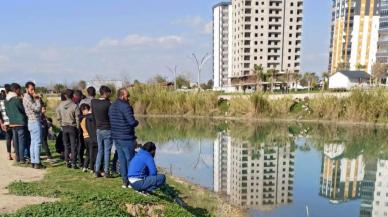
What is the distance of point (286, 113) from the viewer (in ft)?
81.8

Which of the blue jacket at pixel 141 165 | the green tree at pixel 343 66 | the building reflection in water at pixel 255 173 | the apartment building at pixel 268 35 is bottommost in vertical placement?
the building reflection in water at pixel 255 173

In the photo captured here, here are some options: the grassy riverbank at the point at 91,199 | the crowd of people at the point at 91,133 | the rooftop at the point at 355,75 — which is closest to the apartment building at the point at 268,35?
the rooftop at the point at 355,75

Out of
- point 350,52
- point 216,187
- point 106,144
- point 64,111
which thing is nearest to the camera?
point 106,144

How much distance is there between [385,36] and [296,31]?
61.6 ft

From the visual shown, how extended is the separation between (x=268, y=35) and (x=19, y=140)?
6661 centimetres

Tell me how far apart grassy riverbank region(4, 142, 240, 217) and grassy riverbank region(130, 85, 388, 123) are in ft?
59.0

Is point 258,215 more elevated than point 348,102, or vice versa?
point 348,102

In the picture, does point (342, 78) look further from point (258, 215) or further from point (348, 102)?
point (258, 215)

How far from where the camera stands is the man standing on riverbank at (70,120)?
6984 mm

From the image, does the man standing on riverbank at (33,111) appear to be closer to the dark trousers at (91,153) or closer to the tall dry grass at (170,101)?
the dark trousers at (91,153)

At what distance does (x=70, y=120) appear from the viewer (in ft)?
23.1

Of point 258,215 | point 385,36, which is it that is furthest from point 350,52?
point 258,215

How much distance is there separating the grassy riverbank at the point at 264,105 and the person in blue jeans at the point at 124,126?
19878mm

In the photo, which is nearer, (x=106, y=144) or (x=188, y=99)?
(x=106, y=144)
